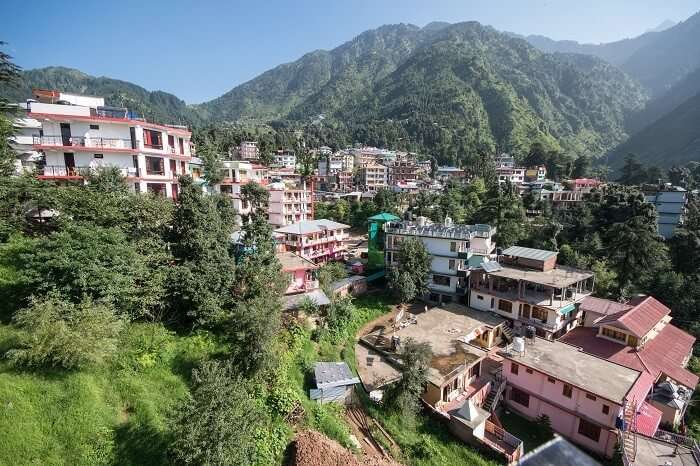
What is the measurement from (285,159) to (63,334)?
96935mm

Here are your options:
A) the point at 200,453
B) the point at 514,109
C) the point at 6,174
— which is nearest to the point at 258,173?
the point at 6,174

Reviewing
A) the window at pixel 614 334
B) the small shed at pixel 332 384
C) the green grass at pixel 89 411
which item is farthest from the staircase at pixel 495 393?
the green grass at pixel 89 411

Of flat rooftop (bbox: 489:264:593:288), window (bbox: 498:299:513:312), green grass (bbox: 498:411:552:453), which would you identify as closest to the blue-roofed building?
flat rooftop (bbox: 489:264:593:288)

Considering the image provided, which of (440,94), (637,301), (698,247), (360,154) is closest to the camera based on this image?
(637,301)

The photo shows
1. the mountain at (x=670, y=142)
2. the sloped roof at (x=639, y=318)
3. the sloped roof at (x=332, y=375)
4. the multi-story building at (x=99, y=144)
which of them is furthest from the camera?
the mountain at (x=670, y=142)

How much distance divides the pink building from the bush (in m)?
23.8

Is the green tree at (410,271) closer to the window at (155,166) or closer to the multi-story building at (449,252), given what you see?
the multi-story building at (449,252)

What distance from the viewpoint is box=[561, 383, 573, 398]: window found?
19.4 meters

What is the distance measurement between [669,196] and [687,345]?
1606 inches

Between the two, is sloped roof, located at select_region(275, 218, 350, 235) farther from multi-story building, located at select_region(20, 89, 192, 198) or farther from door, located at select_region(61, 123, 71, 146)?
door, located at select_region(61, 123, 71, 146)

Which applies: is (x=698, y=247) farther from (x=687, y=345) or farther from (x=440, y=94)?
(x=440, y=94)

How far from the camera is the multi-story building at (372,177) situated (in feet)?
327

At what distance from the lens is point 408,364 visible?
63.1 ft

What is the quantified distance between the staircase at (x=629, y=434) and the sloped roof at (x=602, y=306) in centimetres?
1193
